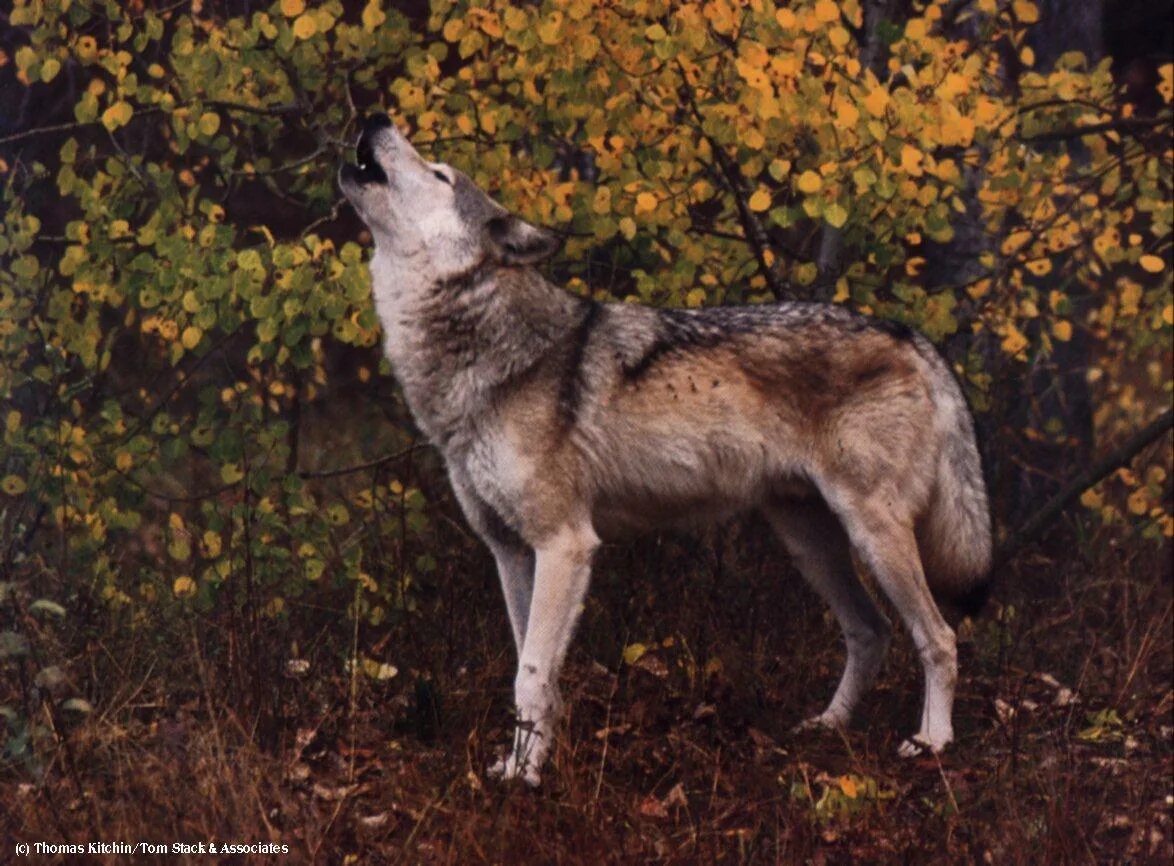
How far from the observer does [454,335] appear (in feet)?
17.5

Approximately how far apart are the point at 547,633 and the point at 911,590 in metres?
1.28

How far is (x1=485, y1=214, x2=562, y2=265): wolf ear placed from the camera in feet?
17.4

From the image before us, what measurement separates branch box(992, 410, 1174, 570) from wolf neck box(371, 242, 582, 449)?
2.44m

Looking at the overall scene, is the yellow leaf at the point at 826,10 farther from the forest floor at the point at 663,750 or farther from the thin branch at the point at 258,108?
the thin branch at the point at 258,108

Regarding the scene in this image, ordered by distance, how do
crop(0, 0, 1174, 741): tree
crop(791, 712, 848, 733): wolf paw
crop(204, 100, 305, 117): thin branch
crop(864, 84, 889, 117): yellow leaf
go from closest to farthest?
crop(864, 84, 889, 117): yellow leaf
crop(0, 0, 1174, 741): tree
crop(791, 712, 848, 733): wolf paw
crop(204, 100, 305, 117): thin branch

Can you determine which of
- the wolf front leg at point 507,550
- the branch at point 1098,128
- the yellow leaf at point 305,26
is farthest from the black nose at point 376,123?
the branch at point 1098,128

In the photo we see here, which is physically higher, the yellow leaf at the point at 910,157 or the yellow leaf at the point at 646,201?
the yellow leaf at the point at 910,157

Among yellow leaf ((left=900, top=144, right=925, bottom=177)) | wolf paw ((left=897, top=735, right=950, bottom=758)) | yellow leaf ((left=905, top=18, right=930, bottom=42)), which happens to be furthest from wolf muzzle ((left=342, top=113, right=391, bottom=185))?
wolf paw ((left=897, top=735, right=950, bottom=758))

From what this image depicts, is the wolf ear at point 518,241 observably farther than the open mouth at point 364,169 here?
Yes

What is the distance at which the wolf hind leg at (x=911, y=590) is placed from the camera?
5.57 m

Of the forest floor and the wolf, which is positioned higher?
the wolf

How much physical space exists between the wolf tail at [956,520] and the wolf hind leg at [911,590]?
15cm

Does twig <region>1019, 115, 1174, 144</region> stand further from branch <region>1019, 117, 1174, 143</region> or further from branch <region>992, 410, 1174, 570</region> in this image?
branch <region>992, 410, 1174, 570</region>

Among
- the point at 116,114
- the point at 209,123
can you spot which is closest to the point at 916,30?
the point at 209,123
